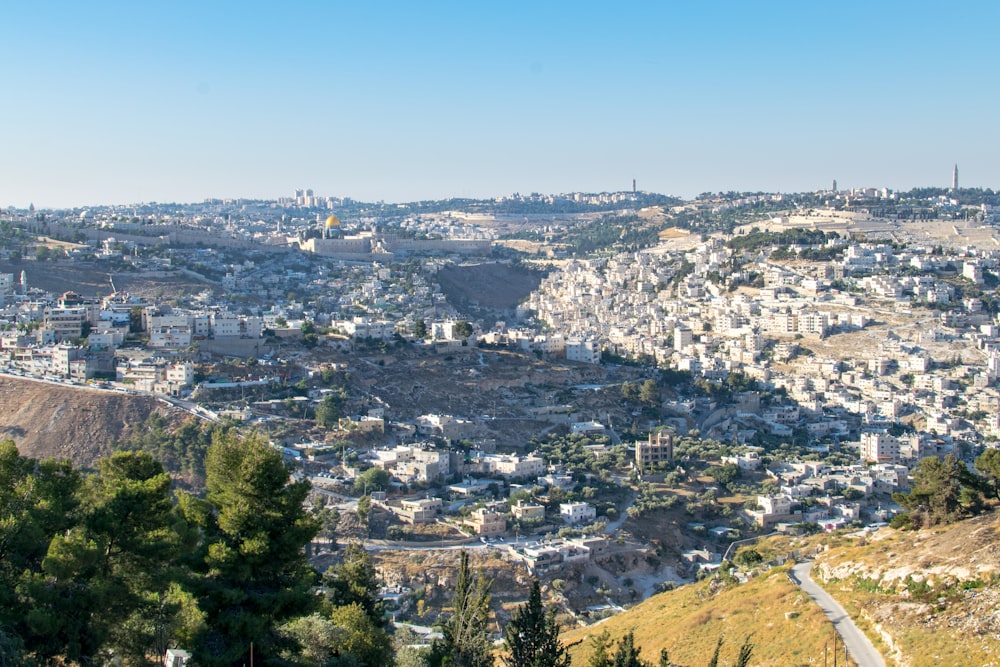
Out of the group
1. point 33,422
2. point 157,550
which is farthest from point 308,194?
point 157,550

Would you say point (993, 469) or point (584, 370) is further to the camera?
point (584, 370)

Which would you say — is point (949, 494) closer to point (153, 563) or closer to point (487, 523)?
point (487, 523)

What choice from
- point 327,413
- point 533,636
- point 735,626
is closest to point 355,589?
point 533,636

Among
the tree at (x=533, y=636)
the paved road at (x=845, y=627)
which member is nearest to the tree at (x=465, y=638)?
the tree at (x=533, y=636)

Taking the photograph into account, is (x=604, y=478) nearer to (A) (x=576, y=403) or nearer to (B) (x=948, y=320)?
(A) (x=576, y=403)

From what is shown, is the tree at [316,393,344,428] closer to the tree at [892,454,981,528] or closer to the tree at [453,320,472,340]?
the tree at [453,320,472,340]

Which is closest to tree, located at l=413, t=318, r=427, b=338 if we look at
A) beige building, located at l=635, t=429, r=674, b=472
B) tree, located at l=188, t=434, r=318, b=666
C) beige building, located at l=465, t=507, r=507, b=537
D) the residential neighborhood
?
the residential neighborhood

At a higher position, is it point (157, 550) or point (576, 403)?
point (157, 550)
